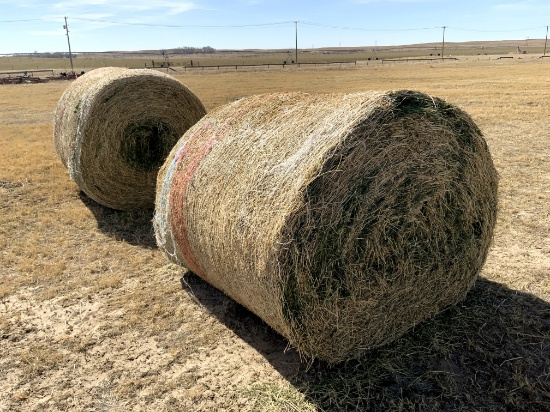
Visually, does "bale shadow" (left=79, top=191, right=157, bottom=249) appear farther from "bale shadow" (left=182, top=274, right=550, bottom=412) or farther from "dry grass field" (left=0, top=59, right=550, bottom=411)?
"bale shadow" (left=182, top=274, right=550, bottom=412)

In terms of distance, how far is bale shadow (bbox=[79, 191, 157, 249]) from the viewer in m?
6.47

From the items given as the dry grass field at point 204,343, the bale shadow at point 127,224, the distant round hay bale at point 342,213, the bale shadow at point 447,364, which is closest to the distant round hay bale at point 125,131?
the bale shadow at point 127,224

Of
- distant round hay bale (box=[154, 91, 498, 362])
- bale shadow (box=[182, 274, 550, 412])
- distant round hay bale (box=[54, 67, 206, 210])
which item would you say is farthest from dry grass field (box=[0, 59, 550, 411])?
distant round hay bale (box=[54, 67, 206, 210])

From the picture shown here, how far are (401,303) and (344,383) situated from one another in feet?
2.78

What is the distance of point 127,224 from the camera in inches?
275

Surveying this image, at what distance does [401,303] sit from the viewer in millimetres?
3893

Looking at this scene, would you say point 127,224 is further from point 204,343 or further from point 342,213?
point 342,213

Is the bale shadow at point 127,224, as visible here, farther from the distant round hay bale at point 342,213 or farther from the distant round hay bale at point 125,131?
the distant round hay bale at point 342,213

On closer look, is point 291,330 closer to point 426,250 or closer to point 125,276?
point 426,250

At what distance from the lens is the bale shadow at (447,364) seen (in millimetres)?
3320

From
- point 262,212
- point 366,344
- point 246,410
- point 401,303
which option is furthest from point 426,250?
point 246,410

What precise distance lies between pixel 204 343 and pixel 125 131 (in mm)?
4103

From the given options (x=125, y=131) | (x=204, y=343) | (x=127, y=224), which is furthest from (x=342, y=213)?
(x=125, y=131)

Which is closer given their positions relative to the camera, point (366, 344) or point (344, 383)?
point (344, 383)
